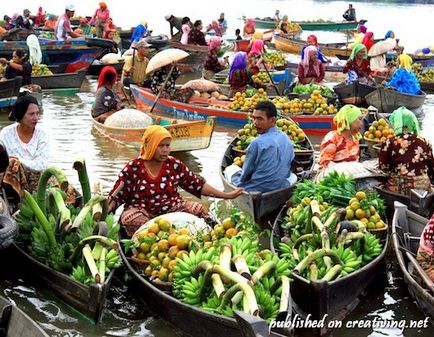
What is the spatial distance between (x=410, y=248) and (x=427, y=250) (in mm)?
673

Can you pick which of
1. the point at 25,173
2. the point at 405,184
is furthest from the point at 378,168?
the point at 25,173

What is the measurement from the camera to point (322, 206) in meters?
6.10

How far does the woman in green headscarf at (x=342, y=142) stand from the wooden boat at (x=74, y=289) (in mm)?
2948

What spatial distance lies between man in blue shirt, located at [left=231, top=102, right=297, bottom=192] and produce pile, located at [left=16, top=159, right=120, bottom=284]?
5.31 feet

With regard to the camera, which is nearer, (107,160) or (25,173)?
(25,173)

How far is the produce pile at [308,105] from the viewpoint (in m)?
11.3

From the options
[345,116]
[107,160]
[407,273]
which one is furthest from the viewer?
[107,160]

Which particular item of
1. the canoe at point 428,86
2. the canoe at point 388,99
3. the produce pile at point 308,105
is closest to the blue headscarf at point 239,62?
the produce pile at point 308,105

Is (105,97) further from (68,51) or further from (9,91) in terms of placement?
(68,51)

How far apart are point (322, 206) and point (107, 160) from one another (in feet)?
15.7

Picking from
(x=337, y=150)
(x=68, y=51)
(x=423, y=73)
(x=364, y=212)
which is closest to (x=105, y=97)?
(x=337, y=150)

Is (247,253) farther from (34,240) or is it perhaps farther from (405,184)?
(405,184)

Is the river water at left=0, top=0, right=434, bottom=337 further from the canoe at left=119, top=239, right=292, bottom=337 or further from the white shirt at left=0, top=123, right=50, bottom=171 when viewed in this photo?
the white shirt at left=0, top=123, right=50, bottom=171

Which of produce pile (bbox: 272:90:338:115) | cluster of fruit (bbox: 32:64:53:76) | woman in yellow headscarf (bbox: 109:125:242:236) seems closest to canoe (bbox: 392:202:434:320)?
woman in yellow headscarf (bbox: 109:125:242:236)
